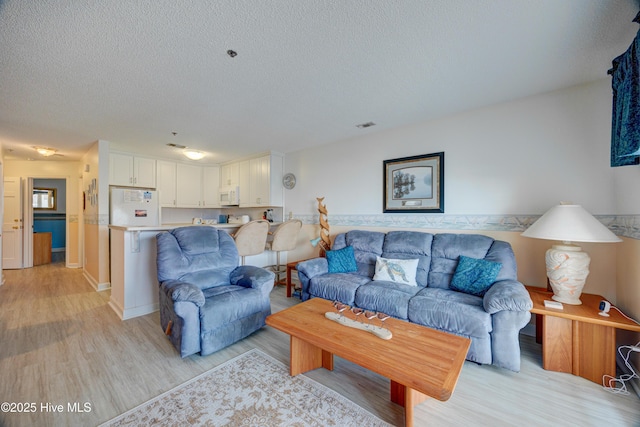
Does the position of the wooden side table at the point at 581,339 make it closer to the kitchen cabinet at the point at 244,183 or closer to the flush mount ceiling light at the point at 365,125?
the flush mount ceiling light at the point at 365,125

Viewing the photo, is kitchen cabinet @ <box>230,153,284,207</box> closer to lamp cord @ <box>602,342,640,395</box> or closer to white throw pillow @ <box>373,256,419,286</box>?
white throw pillow @ <box>373,256,419,286</box>

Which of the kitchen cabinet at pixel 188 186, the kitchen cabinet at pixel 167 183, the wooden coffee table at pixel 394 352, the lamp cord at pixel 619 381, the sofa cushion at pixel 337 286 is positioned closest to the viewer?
the wooden coffee table at pixel 394 352

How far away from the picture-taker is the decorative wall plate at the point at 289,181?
4.70m

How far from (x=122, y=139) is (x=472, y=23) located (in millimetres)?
4659

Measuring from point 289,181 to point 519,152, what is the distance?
345 cm

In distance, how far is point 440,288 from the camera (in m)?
2.60

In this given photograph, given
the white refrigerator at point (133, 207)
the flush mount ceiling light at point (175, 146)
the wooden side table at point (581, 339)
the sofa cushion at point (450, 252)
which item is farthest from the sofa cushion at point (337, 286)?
the white refrigerator at point (133, 207)

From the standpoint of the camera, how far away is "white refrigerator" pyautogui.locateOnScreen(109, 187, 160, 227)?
165 inches

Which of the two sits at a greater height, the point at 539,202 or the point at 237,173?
the point at 237,173

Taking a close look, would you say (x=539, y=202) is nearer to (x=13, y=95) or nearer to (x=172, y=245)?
(x=172, y=245)

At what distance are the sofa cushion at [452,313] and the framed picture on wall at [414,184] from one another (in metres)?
1.19

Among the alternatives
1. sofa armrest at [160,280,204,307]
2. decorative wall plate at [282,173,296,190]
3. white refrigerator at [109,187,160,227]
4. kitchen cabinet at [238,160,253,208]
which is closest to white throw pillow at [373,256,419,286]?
sofa armrest at [160,280,204,307]

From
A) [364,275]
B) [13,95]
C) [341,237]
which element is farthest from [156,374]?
[13,95]

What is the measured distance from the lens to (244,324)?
2338mm
